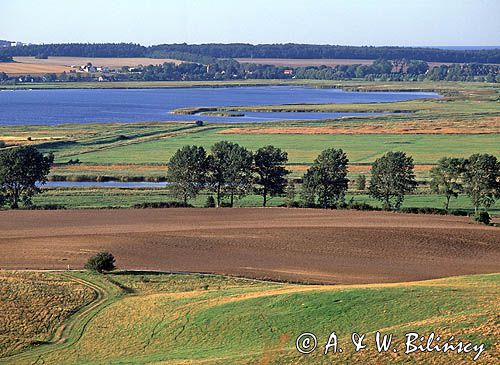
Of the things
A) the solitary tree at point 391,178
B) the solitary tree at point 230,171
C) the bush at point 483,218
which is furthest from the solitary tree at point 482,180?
the solitary tree at point 230,171

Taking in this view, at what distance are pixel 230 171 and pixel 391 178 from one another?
12326 mm

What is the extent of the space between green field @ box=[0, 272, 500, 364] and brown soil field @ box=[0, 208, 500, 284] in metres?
6.39

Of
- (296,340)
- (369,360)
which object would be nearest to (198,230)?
(296,340)

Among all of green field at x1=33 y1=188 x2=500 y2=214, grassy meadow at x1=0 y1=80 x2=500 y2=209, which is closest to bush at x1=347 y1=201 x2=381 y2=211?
green field at x1=33 y1=188 x2=500 y2=214

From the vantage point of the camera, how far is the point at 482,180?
214 ft

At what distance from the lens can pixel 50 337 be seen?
3375cm

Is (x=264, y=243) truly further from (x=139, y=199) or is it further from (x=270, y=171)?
(x=139, y=199)

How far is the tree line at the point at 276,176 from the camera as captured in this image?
2640 inches

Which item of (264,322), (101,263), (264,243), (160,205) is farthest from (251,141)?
(264,322)

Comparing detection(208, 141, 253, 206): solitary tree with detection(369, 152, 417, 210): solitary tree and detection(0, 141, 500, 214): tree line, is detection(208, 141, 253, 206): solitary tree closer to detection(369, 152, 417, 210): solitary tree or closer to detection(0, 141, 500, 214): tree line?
detection(0, 141, 500, 214): tree line

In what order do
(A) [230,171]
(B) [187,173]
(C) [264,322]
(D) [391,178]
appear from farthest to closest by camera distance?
(B) [187,173] < (A) [230,171] < (D) [391,178] < (C) [264,322]

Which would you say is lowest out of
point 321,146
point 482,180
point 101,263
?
point 321,146

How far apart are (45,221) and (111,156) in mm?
42316

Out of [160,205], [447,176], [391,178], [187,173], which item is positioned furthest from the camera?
[187,173]
